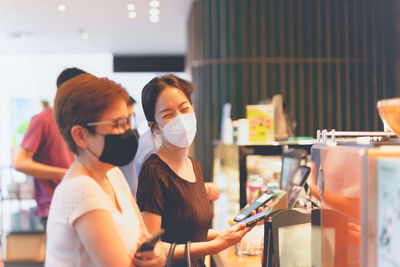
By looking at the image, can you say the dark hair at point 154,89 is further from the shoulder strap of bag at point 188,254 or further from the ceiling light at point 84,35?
the ceiling light at point 84,35

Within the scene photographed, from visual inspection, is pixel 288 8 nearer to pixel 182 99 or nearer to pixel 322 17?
pixel 322 17

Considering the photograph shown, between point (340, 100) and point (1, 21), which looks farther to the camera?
point (1, 21)

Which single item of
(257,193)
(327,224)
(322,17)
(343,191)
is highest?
(322,17)

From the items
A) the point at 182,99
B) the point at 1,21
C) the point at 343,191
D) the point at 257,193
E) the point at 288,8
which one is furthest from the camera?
the point at 1,21

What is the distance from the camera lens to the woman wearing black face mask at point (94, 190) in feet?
3.69

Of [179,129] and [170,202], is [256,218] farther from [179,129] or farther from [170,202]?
[179,129]

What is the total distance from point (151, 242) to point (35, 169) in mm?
2053

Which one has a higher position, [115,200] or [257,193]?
[115,200]

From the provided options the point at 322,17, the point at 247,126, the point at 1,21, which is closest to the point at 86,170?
the point at 247,126

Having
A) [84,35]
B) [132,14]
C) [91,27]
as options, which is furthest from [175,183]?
[84,35]

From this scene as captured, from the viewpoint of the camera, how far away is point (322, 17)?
6.45 metres

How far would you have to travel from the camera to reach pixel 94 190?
115cm

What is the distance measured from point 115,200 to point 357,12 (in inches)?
234

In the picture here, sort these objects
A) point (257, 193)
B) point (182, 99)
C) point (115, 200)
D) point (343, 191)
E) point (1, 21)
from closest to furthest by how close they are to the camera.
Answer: point (343, 191) < point (115, 200) < point (182, 99) < point (257, 193) < point (1, 21)
